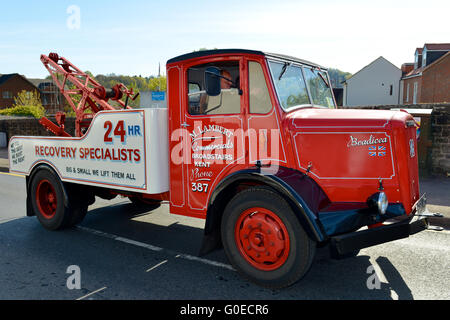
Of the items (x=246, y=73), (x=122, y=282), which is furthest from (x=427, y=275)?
(x=122, y=282)

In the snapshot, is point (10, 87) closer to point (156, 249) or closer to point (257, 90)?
point (156, 249)

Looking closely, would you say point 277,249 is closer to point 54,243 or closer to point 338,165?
point 338,165

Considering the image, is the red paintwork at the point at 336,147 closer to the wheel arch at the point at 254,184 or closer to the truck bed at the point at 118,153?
the wheel arch at the point at 254,184

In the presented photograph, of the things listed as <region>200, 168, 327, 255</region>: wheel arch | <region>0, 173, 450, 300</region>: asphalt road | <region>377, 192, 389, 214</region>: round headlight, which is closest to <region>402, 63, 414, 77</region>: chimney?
<region>0, 173, 450, 300</region>: asphalt road

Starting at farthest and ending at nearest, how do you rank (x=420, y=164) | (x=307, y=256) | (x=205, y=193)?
1. (x=420, y=164)
2. (x=205, y=193)
3. (x=307, y=256)

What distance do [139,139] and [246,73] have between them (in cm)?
158

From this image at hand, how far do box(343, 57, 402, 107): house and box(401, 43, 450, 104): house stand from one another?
5.94 metres

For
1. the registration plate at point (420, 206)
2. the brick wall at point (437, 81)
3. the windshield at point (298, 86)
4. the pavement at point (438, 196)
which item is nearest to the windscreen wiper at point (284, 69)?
the windshield at point (298, 86)

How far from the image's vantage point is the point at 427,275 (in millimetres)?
4195

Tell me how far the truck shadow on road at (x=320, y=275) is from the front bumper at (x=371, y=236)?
19.4 inches

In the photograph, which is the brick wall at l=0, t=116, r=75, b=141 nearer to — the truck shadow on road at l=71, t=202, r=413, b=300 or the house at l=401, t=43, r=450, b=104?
the truck shadow on road at l=71, t=202, r=413, b=300

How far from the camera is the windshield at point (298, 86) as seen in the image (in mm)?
4172

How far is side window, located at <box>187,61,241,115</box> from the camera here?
13.8 ft

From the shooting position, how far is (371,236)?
143 inches
